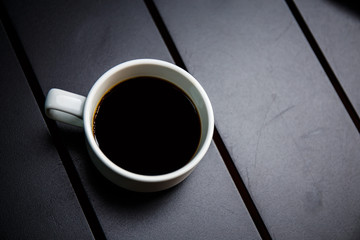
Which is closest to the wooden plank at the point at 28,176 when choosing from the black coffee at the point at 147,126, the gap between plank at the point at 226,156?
the black coffee at the point at 147,126

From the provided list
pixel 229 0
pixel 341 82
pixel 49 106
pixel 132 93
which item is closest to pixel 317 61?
pixel 341 82

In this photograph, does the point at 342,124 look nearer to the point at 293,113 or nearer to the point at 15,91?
the point at 293,113

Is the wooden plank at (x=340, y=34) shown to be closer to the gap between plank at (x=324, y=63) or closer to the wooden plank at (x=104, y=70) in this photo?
the gap between plank at (x=324, y=63)

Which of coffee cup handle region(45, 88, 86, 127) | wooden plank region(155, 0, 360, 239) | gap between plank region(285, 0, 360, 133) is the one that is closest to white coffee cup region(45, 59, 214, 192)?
coffee cup handle region(45, 88, 86, 127)

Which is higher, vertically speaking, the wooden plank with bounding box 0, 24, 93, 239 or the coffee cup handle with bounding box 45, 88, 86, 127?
the coffee cup handle with bounding box 45, 88, 86, 127

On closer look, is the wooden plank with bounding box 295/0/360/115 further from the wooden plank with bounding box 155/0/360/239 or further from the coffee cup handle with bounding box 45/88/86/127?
the coffee cup handle with bounding box 45/88/86/127

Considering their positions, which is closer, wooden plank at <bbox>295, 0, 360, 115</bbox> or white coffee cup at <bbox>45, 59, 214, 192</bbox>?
white coffee cup at <bbox>45, 59, 214, 192</bbox>
